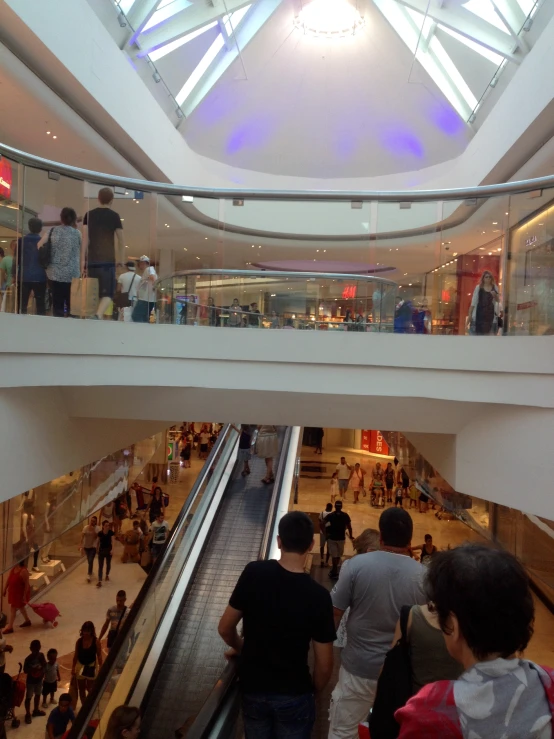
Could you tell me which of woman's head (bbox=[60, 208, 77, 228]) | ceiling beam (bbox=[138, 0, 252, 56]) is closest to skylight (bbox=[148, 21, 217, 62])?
ceiling beam (bbox=[138, 0, 252, 56])

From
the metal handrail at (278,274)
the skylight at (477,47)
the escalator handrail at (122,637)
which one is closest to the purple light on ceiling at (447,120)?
the skylight at (477,47)

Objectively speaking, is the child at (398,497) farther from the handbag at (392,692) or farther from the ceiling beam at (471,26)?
the handbag at (392,692)

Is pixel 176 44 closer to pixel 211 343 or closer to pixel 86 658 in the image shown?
pixel 211 343

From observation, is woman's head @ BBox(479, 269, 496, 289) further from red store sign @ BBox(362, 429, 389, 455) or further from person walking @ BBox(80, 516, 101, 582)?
red store sign @ BBox(362, 429, 389, 455)

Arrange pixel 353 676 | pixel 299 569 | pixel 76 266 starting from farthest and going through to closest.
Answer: pixel 76 266
pixel 353 676
pixel 299 569

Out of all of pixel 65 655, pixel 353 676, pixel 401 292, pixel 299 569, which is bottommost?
pixel 65 655

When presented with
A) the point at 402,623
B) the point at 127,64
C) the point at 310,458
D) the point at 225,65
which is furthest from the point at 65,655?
the point at 225,65

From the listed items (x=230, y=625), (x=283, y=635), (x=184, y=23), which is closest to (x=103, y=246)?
(x=230, y=625)

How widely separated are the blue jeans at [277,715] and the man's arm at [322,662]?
93 millimetres

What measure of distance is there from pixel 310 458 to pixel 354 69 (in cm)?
1390

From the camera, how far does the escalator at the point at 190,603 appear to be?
24.3 feet

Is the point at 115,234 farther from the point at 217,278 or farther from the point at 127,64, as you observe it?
the point at 127,64

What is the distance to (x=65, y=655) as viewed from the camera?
32.4ft

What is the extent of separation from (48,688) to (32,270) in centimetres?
670
